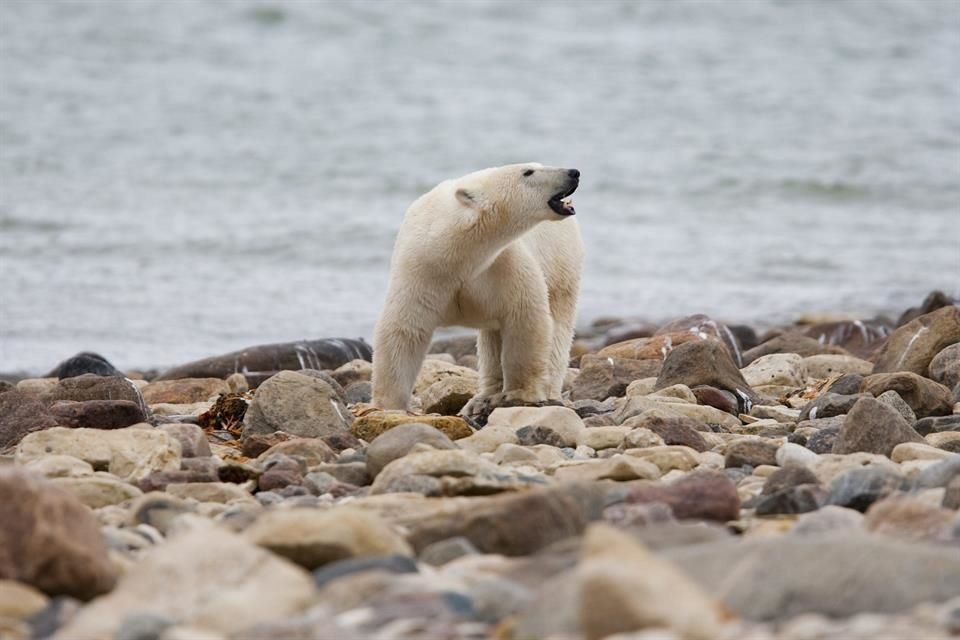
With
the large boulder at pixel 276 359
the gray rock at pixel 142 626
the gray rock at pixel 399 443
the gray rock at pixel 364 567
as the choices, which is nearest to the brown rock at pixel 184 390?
the large boulder at pixel 276 359

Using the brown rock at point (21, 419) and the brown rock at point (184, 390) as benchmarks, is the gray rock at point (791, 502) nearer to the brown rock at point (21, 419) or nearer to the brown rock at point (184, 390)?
the brown rock at point (21, 419)

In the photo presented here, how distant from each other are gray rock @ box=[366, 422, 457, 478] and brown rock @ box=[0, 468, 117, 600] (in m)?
1.89

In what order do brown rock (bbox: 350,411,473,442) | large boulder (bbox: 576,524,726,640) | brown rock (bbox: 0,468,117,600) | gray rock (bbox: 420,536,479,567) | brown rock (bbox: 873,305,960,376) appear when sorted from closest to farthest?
large boulder (bbox: 576,524,726,640) → brown rock (bbox: 0,468,117,600) → gray rock (bbox: 420,536,479,567) → brown rock (bbox: 350,411,473,442) → brown rock (bbox: 873,305,960,376)

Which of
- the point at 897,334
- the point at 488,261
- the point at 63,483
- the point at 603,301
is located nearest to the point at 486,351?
the point at 488,261

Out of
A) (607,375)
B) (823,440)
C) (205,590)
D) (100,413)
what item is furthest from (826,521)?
(607,375)

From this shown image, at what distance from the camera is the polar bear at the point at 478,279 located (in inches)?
306

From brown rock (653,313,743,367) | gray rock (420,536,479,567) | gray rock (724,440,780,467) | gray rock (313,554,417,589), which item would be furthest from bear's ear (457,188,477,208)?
gray rock (313,554,417,589)

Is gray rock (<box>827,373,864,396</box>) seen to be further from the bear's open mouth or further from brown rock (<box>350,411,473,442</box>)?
brown rock (<box>350,411,473,442</box>)

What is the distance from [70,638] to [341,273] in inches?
511

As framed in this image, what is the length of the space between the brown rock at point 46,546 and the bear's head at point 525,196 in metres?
3.93

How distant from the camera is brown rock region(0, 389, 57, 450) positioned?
7008 mm

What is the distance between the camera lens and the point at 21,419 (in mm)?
7098

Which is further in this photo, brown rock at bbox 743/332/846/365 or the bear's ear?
brown rock at bbox 743/332/846/365

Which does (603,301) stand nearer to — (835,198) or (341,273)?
(341,273)
